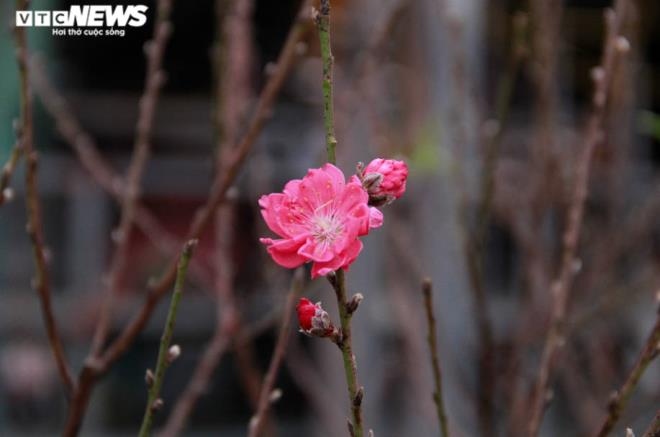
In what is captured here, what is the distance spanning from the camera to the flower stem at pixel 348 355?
0.58m

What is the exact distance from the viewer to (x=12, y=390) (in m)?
3.16

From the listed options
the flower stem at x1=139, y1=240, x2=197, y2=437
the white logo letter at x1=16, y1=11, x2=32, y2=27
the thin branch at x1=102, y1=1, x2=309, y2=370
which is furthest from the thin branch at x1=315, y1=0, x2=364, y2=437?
the white logo letter at x1=16, y1=11, x2=32, y2=27

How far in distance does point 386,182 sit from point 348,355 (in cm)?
13

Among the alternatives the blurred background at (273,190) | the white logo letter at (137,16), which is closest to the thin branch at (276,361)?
the white logo letter at (137,16)

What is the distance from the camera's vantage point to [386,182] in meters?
0.63

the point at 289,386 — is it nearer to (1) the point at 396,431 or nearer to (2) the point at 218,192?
(1) the point at 396,431

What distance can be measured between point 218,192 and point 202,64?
100 inches

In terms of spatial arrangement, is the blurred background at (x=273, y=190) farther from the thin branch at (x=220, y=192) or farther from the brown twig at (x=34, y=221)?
the brown twig at (x=34, y=221)

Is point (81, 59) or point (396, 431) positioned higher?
point (81, 59)

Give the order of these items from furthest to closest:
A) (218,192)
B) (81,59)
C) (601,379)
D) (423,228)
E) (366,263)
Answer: (81,59) < (423,228) < (366,263) < (601,379) < (218,192)

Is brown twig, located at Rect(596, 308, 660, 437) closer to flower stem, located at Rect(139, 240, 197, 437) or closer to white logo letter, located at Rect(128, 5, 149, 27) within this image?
flower stem, located at Rect(139, 240, 197, 437)

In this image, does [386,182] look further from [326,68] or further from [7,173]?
[7,173]

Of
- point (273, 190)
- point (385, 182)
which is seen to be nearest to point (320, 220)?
point (385, 182)

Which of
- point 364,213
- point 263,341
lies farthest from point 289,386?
point 364,213
